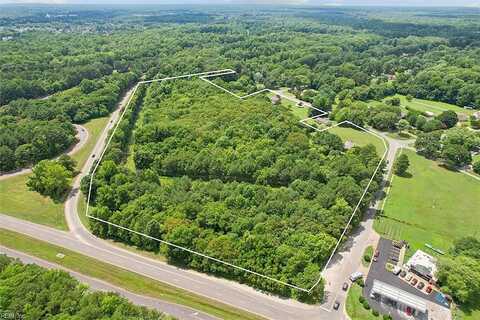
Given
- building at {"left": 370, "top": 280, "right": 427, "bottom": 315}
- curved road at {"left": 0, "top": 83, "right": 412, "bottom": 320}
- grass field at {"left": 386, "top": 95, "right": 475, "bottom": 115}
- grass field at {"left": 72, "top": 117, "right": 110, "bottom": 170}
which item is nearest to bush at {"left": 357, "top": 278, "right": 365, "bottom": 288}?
building at {"left": 370, "top": 280, "right": 427, "bottom": 315}

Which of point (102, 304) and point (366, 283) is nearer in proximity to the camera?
point (102, 304)

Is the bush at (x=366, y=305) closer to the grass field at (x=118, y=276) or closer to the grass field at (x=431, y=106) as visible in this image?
the grass field at (x=118, y=276)

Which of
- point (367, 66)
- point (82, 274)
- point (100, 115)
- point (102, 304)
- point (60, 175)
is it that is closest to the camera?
point (102, 304)

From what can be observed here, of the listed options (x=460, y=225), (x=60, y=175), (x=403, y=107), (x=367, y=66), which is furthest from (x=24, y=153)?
(x=367, y=66)

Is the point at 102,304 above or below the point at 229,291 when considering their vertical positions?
above

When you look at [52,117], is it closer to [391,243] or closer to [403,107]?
[391,243]

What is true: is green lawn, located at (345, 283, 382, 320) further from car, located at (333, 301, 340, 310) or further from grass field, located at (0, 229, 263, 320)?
grass field, located at (0, 229, 263, 320)

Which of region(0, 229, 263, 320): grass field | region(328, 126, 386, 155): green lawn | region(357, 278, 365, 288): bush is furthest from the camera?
region(328, 126, 386, 155): green lawn

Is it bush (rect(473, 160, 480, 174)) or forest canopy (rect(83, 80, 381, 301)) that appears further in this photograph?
bush (rect(473, 160, 480, 174))
